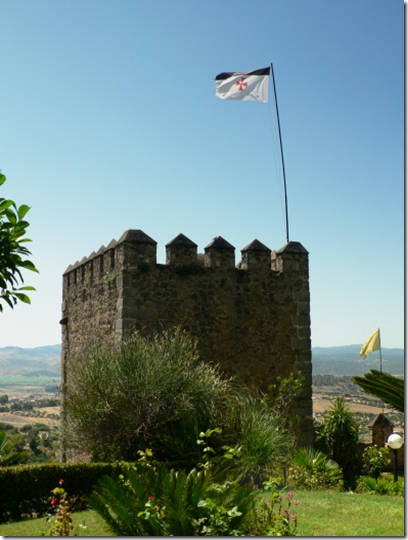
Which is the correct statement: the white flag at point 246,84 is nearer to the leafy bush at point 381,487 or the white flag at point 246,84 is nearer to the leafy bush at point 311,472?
the leafy bush at point 311,472

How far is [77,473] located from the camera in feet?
38.3

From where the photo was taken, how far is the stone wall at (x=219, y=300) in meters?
15.2

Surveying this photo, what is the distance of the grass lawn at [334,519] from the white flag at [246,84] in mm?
9960

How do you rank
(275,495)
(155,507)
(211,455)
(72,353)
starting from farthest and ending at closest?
(72,353) → (211,455) → (275,495) → (155,507)

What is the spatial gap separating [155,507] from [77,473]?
5.07 meters

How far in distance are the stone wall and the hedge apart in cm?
378

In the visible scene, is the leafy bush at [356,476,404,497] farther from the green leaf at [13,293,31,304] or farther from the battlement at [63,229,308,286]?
the green leaf at [13,293,31,304]

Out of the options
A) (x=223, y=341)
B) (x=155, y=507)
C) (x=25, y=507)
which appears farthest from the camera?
(x=223, y=341)

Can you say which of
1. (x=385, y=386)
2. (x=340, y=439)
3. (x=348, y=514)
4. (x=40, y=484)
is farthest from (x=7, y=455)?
(x=385, y=386)

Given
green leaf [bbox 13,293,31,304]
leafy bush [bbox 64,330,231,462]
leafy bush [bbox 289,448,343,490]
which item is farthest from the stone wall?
green leaf [bbox 13,293,31,304]

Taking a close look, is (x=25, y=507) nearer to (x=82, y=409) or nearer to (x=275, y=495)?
(x=82, y=409)

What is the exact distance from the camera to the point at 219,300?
52.4 ft

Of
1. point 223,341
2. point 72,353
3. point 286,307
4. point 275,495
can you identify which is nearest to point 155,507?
point 275,495

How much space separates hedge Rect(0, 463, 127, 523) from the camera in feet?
36.4
